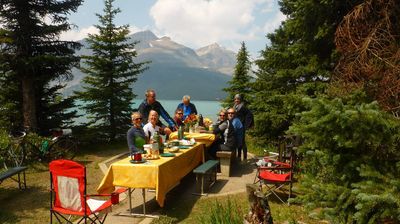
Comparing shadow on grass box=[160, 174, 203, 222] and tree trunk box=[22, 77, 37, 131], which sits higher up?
tree trunk box=[22, 77, 37, 131]

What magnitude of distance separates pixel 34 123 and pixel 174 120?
6801 mm

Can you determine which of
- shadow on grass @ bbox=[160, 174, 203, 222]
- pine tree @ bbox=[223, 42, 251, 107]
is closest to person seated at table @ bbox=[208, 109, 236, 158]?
shadow on grass @ bbox=[160, 174, 203, 222]

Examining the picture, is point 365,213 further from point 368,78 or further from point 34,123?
point 34,123

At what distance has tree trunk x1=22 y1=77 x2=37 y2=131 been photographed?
14617mm

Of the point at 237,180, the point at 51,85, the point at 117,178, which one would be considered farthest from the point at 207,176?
the point at 51,85

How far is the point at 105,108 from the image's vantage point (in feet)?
58.6

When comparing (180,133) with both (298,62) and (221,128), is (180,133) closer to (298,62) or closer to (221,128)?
(221,128)

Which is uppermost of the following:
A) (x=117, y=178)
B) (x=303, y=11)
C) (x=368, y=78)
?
(x=303, y=11)

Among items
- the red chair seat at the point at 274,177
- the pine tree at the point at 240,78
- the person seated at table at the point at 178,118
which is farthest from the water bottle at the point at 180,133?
the pine tree at the point at 240,78

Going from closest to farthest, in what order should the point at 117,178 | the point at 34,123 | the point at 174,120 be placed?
1. the point at 117,178
2. the point at 174,120
3. the point at 34,123

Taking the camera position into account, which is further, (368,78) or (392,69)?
(368,78)

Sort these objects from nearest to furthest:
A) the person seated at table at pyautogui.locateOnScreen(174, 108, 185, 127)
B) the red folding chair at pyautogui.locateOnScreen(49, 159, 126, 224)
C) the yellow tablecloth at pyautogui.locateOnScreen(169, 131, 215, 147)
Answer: the red folding chair at pyautogui.locateOnScreen(49, 159, 126, 224), the yellow tablecloth at pyautogui.locateOnScreen(169, 131, 215, 147), the person seated at table at pyautogui.locateOnScreen(174, 108, 185, 127)

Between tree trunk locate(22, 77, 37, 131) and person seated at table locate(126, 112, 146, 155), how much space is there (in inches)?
322

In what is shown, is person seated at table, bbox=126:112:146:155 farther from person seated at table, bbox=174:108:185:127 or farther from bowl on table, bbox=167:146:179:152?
person seated at table, bbox=174:108:185:127
